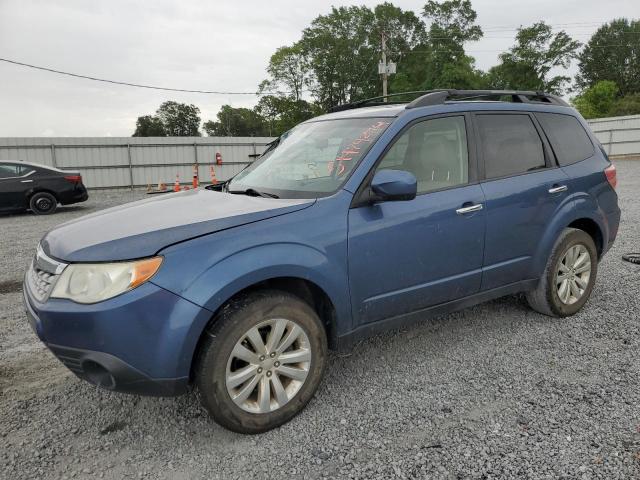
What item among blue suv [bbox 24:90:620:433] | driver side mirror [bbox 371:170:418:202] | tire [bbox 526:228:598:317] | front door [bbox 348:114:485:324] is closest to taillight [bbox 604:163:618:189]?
blue suv [bbox 24:90:620:433]

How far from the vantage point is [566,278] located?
3.92m

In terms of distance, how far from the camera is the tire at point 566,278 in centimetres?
380

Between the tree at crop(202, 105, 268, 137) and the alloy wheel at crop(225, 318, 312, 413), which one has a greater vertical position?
the tree at crop(202, 105, 268, 137)

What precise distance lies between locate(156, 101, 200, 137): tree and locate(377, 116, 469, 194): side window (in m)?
80.4

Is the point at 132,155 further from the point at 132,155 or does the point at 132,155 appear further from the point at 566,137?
the point at 566,137

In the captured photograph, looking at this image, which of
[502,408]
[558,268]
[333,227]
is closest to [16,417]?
[333,227]

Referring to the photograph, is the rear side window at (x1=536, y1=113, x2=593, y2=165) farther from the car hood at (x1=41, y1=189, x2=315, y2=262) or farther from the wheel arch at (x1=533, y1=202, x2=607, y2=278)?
the car hood at (x1=41, y1=189, x2=315, y2=262)

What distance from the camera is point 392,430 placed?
2.53 metres

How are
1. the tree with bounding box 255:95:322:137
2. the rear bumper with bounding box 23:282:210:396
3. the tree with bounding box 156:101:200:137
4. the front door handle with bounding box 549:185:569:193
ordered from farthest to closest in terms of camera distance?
the tree with bounding box 156:101:200:137, the tree with bounding box 255:95:322:137, the front door handle with bounding box 549:185:569:193, the rear bumper with bounding box 23:282:210:396

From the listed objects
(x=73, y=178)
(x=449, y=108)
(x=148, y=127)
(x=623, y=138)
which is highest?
(x=148, y=127)

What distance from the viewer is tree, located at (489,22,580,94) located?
173ft

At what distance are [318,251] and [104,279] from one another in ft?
3.48

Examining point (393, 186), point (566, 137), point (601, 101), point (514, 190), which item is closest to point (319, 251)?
point (393, 186)

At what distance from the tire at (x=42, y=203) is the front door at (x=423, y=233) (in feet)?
36.6
